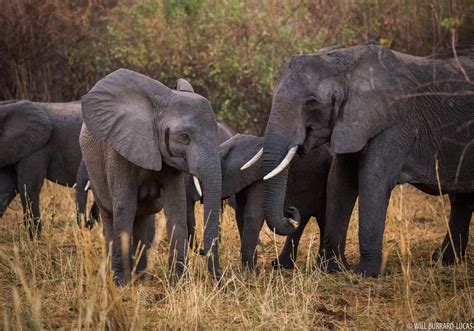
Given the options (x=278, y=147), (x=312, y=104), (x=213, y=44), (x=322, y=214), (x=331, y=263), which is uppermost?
(x=312, y=104)

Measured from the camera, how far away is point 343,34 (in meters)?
14.2

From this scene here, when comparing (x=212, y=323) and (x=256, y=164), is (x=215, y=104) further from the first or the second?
(x=212, y=323)

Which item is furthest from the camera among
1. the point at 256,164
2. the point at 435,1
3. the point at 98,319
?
the point at 435,1

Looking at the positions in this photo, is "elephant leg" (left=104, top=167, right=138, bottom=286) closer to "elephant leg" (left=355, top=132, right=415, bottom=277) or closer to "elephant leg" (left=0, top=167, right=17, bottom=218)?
"elephant leg" (left=355, top=132, right=415, bottom=277)

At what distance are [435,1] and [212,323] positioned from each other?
7.72m

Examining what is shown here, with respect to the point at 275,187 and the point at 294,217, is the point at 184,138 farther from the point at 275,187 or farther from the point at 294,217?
the point at 294,217

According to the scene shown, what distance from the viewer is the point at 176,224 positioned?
6.77 m

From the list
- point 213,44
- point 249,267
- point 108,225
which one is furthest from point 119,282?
point 213,44

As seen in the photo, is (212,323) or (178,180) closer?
(212,323)

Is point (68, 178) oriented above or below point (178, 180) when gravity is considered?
below

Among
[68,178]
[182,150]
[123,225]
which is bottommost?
[68,178]

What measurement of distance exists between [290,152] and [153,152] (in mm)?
1027

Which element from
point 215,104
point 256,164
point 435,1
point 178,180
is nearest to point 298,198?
point 256,164

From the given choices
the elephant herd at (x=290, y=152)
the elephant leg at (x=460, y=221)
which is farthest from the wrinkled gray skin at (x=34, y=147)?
the elephant leg at (x=460, y=221)
